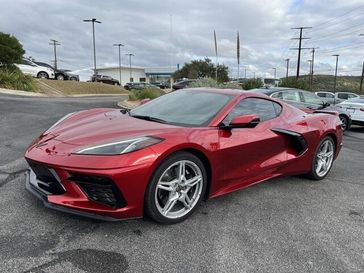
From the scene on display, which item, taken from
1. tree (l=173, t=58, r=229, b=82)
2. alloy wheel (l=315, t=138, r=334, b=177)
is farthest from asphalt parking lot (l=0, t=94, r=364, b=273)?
tree (l=173, t=58, r=229, b=82)

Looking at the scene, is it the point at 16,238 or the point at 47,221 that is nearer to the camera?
the point at 16,238

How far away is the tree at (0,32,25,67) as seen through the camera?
2074 cm

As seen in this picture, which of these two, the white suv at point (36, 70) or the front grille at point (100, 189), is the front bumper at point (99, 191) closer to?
the front grille at point (100, 189)

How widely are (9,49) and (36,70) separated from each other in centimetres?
556

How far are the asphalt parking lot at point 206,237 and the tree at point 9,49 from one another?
1919 cm

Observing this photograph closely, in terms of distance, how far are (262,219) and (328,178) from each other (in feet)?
7.21

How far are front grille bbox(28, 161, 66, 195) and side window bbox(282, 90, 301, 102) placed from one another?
8177 mm

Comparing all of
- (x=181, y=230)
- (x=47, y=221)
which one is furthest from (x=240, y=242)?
(x=47, y=221)

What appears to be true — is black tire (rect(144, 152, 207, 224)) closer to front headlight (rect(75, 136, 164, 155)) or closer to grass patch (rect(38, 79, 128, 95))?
front headlight (rect(75, 136, 164, 155))

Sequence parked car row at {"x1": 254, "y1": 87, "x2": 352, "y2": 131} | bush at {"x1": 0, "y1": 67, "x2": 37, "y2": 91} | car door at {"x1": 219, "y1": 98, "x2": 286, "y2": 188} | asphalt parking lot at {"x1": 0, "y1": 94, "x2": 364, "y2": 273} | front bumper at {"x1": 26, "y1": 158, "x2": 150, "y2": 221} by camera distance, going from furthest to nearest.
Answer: bush at {"x1": 0, "y1": 67, "x2": 37, "y2": 91} → parked car row at {"x1": 254, "y1": 87, "x2": 352, "y2": 131} → car door at {"x1": 219, "y1": 98, "x2": 286, "y2": 188} → front bumper at {"x1": 26, "y1": 158, "x2": 150, "y2": 221} → asphalt parking lot at {"x1": 0, "y1": 94, "x2": 364, "y2": 273}

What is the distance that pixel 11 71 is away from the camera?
21.1 meters

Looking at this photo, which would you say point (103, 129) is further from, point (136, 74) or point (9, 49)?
point (136, 74)

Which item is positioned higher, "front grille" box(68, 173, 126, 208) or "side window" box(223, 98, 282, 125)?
"side window" box(223, 98, 282, 125)

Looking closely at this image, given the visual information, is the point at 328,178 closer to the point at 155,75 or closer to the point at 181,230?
the point at 181,230
